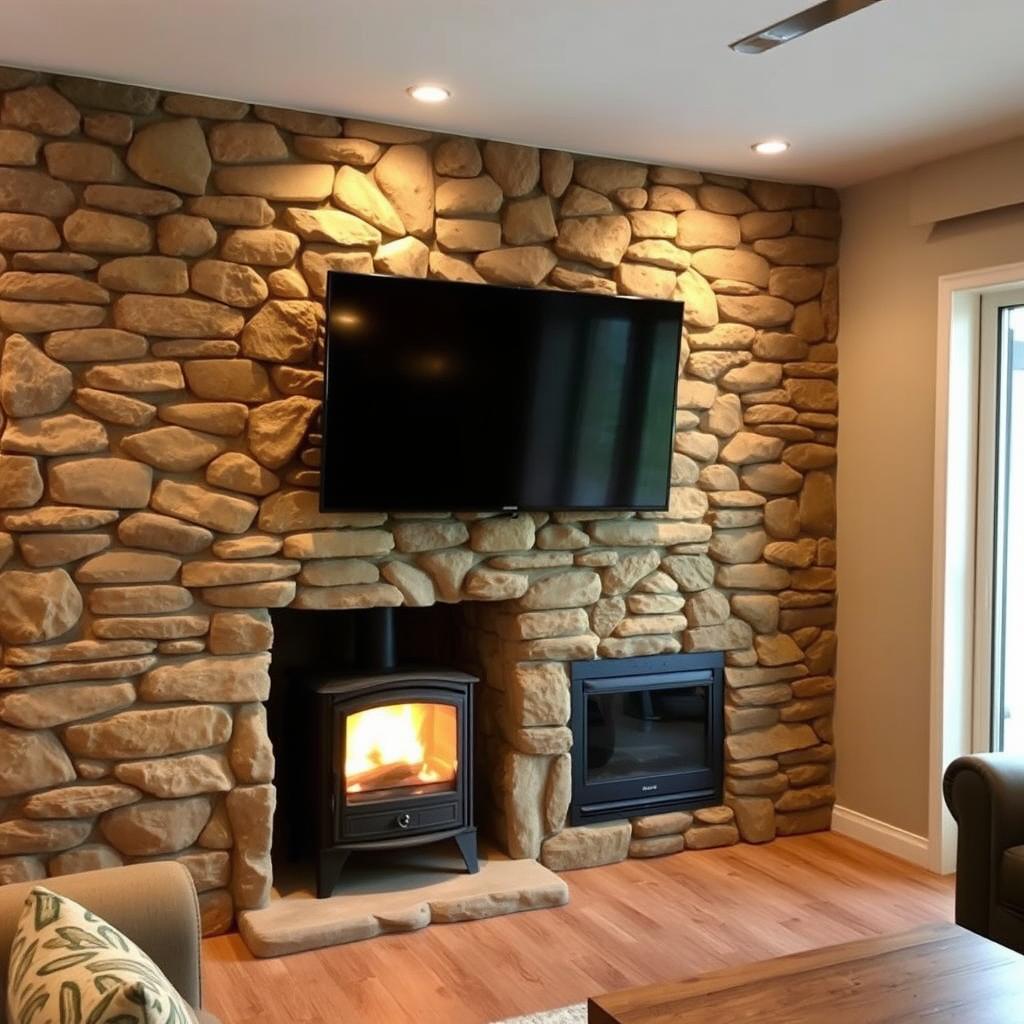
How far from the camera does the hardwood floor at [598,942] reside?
125 inches

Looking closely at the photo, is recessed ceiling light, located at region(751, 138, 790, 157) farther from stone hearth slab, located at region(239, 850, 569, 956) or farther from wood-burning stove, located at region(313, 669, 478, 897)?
stone hearth slab, located at region(239, 850, 569, 956)

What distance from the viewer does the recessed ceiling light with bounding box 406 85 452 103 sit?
11.2ft

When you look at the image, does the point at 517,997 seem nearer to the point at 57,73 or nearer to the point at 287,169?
the point at 287,169

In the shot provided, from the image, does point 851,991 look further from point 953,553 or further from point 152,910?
point 953,553

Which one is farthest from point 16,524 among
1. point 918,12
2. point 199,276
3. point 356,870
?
point 918,12

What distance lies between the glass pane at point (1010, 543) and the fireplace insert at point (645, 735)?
101cm

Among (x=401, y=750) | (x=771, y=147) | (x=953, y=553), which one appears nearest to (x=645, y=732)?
(x=401, y=750)

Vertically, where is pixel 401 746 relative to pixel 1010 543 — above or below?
below

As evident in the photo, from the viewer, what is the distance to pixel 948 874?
4.20 metres

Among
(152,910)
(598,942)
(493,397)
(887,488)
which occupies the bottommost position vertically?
(598,942)

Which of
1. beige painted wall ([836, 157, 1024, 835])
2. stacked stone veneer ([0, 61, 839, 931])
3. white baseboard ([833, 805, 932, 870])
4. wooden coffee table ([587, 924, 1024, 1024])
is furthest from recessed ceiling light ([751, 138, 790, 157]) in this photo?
wooden coffee table ([587, 924, 1024, 1024])

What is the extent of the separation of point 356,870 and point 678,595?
1520 mm

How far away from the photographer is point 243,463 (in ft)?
11.9

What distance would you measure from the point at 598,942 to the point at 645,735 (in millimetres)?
1000
